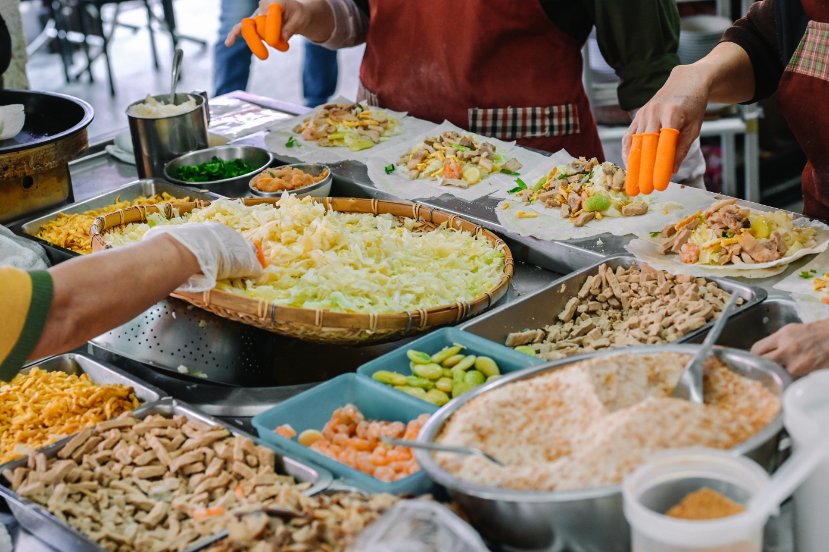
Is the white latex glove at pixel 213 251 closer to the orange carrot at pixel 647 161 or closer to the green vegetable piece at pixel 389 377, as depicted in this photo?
the green vegetable piece at pixel 389 377

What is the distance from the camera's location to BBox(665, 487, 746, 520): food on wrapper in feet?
4.09

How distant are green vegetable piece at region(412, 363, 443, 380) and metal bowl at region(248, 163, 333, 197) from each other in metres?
1.07

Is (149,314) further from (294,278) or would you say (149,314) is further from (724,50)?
(724,50)

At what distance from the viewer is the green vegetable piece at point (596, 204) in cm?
284

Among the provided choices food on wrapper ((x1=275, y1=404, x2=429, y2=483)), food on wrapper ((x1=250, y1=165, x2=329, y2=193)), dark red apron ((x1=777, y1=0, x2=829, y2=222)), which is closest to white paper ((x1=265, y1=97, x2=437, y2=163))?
food on wrapper ((x1=250, y1=165, x2=329, y2=193))

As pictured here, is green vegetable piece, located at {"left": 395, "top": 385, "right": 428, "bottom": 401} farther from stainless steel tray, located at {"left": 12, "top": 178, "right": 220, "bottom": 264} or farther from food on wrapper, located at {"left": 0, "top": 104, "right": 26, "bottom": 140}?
food on wrapper, located at {"left": 0, "top": 104, "right": 26, "bottom": 140}

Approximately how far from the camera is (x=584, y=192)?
2926 mm

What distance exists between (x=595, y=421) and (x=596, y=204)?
1.44 metres

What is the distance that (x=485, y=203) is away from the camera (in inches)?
120

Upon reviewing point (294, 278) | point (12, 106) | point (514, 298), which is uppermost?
point (12, 106)

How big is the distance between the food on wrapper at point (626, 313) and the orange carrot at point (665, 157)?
0.83 feet

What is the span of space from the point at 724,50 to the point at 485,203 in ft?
2.80

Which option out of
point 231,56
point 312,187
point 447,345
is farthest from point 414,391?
point 231,56

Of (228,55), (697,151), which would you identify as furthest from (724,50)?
(228,55)
